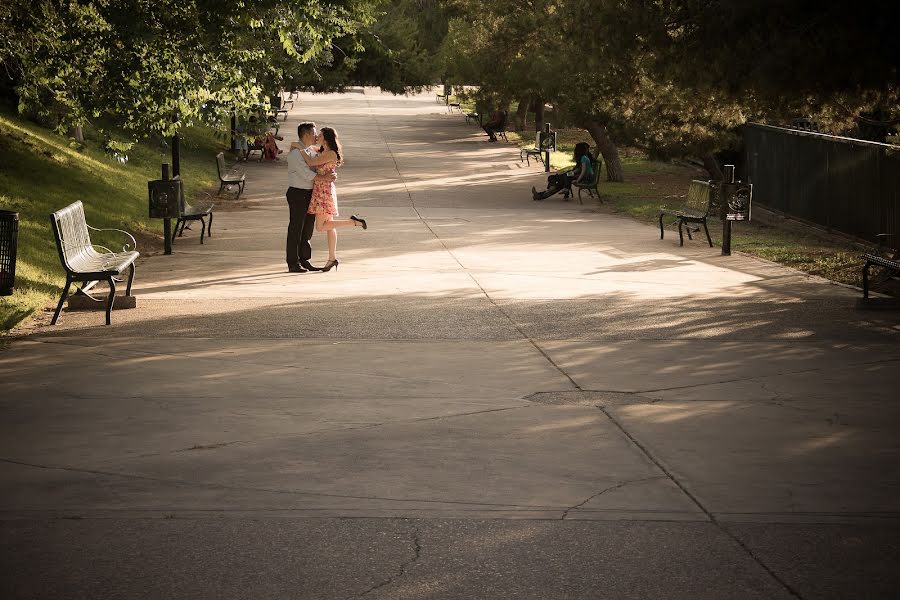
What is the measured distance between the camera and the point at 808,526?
6.31 m

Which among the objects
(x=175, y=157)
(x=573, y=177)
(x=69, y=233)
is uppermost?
(x=175, y=157)

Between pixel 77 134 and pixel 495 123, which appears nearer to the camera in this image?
pixel 77 134

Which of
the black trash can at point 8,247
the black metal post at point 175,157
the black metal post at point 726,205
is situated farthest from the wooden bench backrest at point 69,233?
the black metal post at point 726,205

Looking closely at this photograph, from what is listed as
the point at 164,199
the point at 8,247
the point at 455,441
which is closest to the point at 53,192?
the point at 164,199

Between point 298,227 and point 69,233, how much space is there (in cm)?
381

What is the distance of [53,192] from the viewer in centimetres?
1956

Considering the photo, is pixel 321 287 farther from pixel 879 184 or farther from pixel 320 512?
pixel 879 184

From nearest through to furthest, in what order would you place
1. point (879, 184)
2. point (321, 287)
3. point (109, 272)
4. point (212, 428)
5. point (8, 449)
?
point (8, 449) < point (212, 428) < point (109, 272) < point (321, 287) < point (879, 184)

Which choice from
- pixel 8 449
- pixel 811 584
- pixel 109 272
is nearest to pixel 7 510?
pixel 8 449

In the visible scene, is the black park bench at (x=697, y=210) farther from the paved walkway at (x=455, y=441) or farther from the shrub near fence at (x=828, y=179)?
the paved walkway at (x=455, y=441)

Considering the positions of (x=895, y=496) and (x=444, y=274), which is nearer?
(x=895, y=496)

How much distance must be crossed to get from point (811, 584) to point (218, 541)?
2.93 m

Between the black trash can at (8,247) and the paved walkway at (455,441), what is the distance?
79 cm

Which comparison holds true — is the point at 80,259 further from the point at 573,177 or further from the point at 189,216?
the point at 573,177
